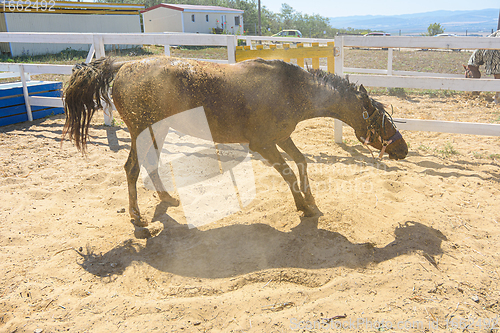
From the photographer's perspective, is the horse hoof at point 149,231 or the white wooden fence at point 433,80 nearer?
the horse hoof at point 149,231

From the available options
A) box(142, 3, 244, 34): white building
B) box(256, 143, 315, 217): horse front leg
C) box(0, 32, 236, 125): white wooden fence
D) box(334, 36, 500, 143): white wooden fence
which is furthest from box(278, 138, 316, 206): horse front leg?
box(142, 3, 244, 34): white building

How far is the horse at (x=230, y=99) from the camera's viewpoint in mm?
3516

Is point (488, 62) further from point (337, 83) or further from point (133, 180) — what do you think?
point (133, 180)

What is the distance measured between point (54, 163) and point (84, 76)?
2.33 m

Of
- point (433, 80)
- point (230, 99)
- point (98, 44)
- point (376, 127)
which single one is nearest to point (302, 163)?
point (376, 127)

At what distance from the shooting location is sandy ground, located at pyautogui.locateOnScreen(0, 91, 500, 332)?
2.52 m

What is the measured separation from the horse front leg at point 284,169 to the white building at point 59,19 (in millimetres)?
21500

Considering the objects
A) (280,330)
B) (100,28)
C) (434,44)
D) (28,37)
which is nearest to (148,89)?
(280,330)

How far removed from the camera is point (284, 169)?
3809 millimetres

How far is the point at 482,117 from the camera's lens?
289 inches

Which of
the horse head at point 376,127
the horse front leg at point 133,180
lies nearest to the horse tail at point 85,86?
the horse front leg at point 133,180

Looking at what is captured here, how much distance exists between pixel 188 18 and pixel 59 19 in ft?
44.8

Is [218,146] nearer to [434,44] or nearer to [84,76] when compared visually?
[84,76]

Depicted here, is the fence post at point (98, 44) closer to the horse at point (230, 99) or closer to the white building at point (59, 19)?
the horse at point (230, 99)
